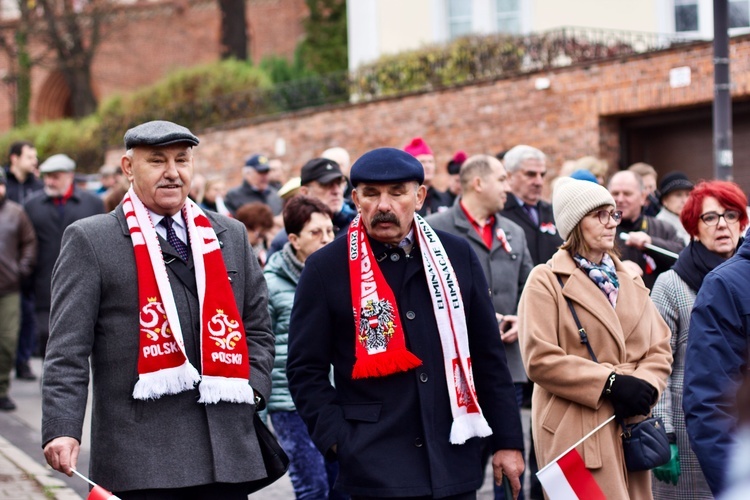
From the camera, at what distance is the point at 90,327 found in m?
4.73

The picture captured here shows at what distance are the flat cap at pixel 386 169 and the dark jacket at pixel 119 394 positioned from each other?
835 millimetres

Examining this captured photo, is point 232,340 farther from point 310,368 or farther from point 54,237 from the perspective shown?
point 54,237

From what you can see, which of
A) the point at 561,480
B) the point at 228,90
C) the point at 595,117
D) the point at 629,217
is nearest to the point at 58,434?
the point at 561,480

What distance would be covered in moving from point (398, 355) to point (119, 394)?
1094 millimetres

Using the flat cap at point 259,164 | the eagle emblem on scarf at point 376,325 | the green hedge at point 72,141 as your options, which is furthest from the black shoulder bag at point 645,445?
the green hedge at point 72,141

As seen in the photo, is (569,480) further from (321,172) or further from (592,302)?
(321,172)

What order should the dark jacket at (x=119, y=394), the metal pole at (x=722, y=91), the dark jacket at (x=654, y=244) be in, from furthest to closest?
the metal pole at (x=722, y=91), the dark jacket at (x=654, y=244), the dark jacket at (x=119, y=394)

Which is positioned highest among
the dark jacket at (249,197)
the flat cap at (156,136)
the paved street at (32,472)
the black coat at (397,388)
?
the flat cap at (156,136)

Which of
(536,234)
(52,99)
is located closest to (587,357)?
(536,234)

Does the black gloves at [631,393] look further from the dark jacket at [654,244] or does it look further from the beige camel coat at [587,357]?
the dark jacket at [654,244]

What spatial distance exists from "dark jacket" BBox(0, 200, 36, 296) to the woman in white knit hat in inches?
268

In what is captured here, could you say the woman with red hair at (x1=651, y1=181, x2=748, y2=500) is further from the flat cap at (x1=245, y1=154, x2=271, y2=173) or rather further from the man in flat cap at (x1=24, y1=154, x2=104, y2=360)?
the man in flat cap at (x1=24, y1=154, x2=104, y2=360)

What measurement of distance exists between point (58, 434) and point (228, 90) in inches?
805

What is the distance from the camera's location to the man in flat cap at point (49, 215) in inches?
499
